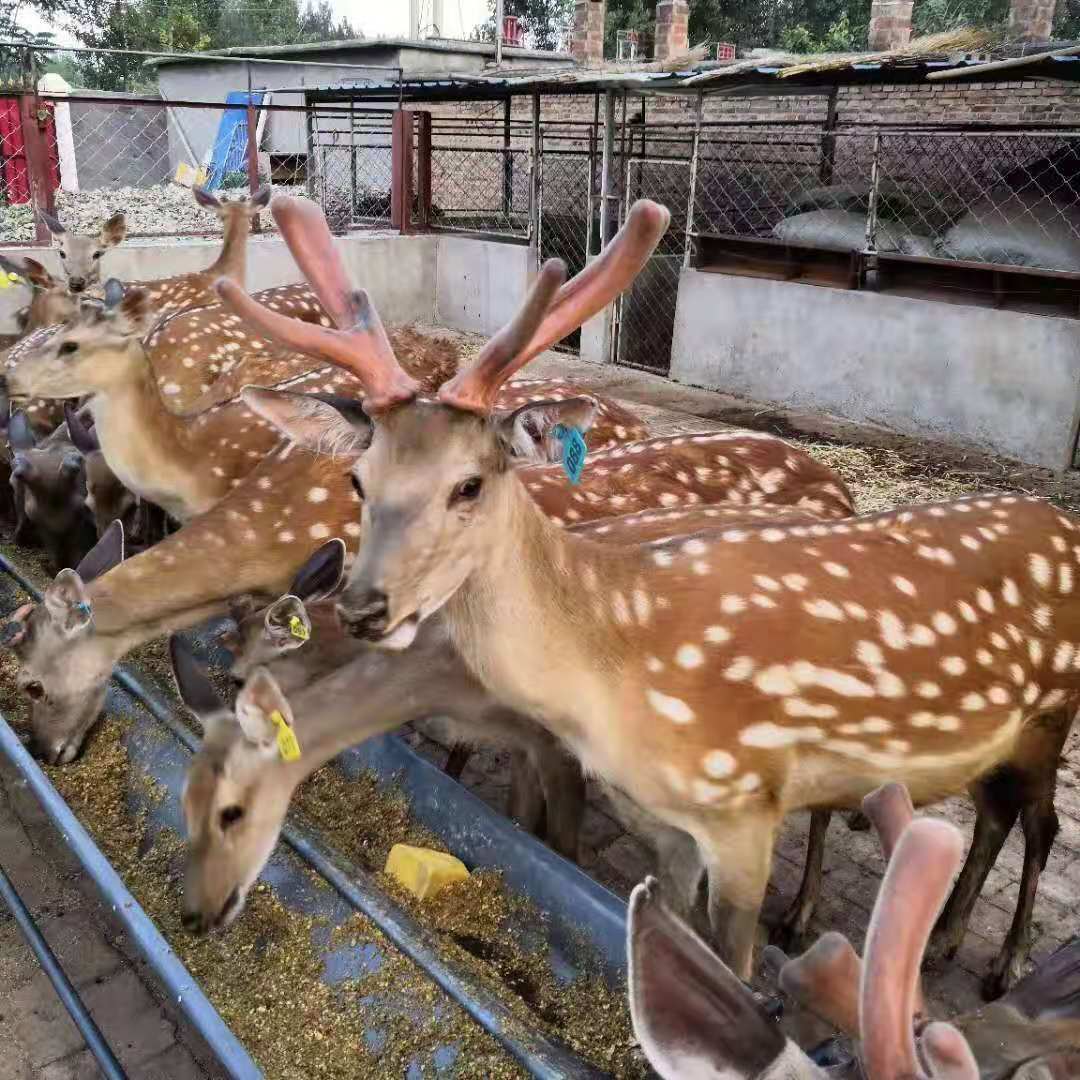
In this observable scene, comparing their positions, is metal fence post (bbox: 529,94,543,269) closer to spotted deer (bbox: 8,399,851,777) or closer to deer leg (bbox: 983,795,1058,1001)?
spotted deer (bbox: 8,399,851,777)

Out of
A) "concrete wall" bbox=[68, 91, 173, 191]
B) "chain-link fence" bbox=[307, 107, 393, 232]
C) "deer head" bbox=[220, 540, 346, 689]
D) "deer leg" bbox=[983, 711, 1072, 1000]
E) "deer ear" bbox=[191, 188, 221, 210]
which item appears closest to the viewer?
"deer head" bbox=[220, 540, 346, 689]

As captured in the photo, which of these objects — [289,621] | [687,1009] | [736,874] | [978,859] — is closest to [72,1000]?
[289,621]

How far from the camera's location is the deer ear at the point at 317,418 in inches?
97.2

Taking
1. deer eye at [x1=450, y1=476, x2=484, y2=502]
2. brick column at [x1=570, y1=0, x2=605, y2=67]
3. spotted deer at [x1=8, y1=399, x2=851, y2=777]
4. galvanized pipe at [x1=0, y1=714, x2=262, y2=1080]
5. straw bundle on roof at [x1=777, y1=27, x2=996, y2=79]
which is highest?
brick column at [x1=570, y1=0, x2=605, y2=67]

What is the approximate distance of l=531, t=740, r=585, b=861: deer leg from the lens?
300cm

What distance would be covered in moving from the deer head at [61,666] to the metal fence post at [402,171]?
896 cm

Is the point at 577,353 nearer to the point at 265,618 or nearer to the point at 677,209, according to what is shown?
the point at 677,209

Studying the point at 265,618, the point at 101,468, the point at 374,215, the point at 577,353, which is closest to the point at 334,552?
the point at 265,618

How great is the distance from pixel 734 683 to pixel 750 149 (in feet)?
33.2

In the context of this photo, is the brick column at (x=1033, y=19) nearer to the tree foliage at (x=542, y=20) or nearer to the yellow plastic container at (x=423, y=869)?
the yellow plastic container at (x=423, y=869)

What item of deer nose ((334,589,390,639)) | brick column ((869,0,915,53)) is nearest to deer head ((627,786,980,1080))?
deer nose ((334,589,390,639))

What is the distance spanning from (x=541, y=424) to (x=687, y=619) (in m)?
0.55

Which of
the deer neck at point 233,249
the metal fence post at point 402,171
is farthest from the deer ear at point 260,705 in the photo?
the metal fence post at point 402,171

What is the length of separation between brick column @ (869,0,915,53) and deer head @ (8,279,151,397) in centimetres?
1112
